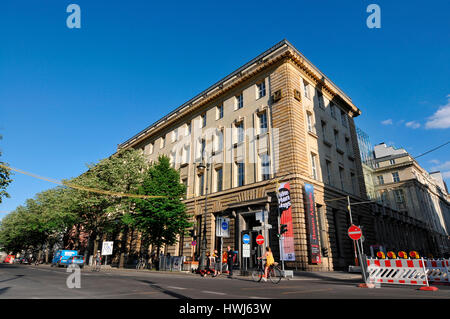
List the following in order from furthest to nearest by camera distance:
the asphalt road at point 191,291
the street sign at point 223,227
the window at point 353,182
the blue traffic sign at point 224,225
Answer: the window at point 353,182
the blue traffic sign at point 224,225
the street sign at point 223,227
the asphalt road at point 191,291

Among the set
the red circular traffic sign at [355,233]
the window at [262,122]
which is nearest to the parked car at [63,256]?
the window at [262,122]

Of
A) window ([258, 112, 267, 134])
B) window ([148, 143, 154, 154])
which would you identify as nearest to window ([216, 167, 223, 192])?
window ([258, 112, 267, 134])

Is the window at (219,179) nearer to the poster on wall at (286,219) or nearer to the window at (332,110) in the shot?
the poster on wall at (286,219)

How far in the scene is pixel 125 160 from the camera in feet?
109

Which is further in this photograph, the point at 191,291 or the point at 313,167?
the point at 313,167

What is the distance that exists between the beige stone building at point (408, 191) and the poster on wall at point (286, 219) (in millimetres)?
38400

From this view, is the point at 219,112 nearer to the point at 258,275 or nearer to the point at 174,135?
the point at 174,135

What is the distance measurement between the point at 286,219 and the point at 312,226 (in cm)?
198

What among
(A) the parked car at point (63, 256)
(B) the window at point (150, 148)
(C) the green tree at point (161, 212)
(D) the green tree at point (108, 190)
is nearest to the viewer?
(C) the green tree at point (161, 212)

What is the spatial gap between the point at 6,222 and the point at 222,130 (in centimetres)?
6320

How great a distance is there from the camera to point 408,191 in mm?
53000

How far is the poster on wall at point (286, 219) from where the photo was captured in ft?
63.9

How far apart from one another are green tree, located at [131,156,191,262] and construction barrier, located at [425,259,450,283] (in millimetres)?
18973

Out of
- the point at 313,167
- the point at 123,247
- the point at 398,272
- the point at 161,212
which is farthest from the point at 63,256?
the point at 398,272
